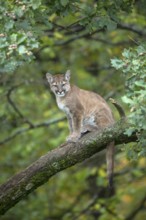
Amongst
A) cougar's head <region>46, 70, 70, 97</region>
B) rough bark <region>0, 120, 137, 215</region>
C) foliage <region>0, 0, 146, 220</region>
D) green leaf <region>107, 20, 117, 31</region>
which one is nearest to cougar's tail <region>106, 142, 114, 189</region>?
rough bark <region>0, 120, 137, 215</region>

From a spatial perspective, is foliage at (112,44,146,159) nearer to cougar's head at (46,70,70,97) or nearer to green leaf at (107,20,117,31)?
green leaf at (107,20,117,31)

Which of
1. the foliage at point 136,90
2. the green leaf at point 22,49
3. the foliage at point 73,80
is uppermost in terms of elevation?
the green leaf at point 22,49

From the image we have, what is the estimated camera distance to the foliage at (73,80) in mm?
7293

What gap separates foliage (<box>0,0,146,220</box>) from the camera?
7293 mm

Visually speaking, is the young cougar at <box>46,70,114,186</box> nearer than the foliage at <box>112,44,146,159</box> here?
No

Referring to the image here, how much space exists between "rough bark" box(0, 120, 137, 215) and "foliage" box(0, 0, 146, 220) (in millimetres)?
806

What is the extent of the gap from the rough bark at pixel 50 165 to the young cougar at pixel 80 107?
1000 mm

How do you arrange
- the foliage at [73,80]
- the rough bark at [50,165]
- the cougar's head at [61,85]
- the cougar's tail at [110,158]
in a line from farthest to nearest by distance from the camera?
1. the cougar's head at [61,85]
2. the cougar's tail at [110,158]
3. the rough bark at [50,165]
4. the foliage at [73,80]

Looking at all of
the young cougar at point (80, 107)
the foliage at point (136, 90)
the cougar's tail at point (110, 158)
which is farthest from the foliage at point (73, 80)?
the cougar's tail at point (110, 158)

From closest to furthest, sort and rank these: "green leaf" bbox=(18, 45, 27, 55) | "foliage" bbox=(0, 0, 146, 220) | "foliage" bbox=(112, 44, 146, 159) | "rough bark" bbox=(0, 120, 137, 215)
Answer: "foliage" bbox=(112, 44, 146, 159) → "green leaf" bbox=(18, 45, 27, 55) → "foliage" bbox=(0, 0, 146, 220) → "rough bark" bbox=(0, 120, 137, 215)

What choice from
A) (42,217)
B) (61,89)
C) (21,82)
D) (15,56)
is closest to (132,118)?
(15,56)

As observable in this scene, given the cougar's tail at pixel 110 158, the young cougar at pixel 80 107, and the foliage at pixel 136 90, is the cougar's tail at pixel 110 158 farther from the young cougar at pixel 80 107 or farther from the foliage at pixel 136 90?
the foliage at pixel 136 90

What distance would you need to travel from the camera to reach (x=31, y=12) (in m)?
7.48

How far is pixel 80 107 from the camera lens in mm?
9703
